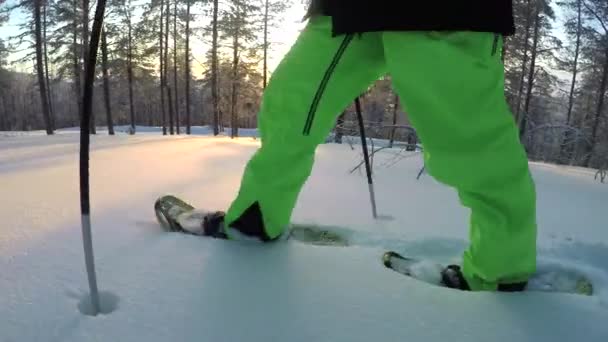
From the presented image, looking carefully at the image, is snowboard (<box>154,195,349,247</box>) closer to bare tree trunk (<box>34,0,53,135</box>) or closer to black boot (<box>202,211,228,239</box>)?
black boot (<box>202,211,228,239</box>)

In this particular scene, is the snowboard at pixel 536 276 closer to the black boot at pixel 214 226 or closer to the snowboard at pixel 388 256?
the snowboard at pixel 388 256

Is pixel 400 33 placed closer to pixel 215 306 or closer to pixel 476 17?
pixel 476 17

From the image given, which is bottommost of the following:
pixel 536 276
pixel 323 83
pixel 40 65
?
pixel 536 276

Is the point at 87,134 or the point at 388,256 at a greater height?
the point at 87,134

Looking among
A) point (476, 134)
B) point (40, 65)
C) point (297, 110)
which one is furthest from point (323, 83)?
point (40, 65)

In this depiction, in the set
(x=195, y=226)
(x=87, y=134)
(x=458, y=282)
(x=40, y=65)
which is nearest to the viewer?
(x=87, y=134)

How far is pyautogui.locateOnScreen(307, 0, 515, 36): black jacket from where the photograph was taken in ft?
2.99

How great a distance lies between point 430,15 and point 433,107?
21 centimetres

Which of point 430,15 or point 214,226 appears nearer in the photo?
point 430,15

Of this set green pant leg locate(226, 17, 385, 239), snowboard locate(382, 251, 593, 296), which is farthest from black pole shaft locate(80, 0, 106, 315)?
snowboard locate(382, 251, 593, 296)

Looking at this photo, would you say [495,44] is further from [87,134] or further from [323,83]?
[87,134]

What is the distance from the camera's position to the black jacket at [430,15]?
0.91 metres

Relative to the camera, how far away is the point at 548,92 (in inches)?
A: 855

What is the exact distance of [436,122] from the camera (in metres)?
0.98
